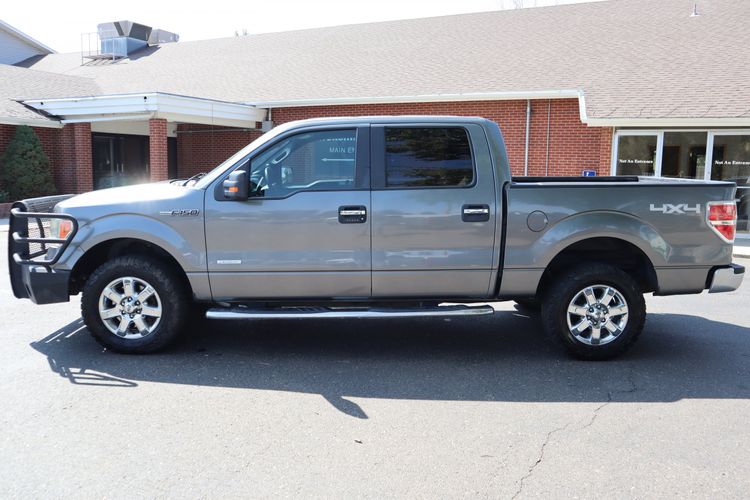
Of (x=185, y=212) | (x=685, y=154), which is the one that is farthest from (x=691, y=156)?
(x=185, y=212)

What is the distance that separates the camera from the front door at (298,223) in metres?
5.50

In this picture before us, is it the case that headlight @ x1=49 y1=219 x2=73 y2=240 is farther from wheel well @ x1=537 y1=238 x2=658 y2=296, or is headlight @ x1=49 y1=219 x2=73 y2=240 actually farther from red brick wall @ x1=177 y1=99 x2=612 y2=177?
red brick wall @ x1=177 y1=99 x2=612 y2=177

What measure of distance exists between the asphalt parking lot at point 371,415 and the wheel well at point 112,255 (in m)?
0.62

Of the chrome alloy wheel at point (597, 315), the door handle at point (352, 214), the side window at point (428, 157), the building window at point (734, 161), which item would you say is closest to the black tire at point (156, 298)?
the door handle at point (352, 214)

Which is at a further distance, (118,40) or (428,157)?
(118,40)

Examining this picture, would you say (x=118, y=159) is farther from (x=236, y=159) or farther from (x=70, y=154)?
(x=236, y=159)

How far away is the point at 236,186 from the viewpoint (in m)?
5.41

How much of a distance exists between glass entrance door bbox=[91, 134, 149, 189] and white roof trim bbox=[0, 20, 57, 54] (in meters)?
9.69

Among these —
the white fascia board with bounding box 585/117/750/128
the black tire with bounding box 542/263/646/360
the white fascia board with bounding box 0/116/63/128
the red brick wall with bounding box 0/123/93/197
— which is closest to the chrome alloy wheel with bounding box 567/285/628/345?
the black tire with bounding box 542/263/646/360

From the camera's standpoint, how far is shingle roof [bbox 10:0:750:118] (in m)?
15.5

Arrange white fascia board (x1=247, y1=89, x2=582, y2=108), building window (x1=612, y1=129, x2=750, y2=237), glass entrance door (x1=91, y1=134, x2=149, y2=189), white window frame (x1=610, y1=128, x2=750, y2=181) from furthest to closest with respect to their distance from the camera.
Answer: glass entrance door (x1=91, y1=134, x2=149, y2=189) → white fascia board (x1=247, y1=89, x2=582, y2=108) → building window (x1=612, y1=129, x2=750, y2=237) → white window frame (x1=610, y1=128, x2=750, y2=181)

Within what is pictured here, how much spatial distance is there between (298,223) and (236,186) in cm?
58

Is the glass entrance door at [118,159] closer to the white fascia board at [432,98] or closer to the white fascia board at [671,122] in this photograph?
the white fascia board at [432,98]

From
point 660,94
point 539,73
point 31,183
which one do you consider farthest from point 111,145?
point 660,94
